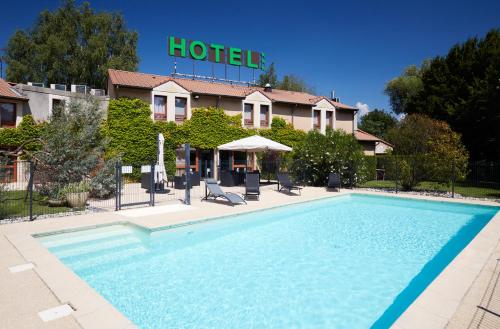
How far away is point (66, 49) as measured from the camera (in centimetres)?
3388

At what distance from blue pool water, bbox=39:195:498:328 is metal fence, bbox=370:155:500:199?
17.8ft

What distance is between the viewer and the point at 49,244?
732 centimetres

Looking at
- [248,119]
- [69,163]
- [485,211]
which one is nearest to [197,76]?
[248,119]

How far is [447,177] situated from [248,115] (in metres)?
15.0

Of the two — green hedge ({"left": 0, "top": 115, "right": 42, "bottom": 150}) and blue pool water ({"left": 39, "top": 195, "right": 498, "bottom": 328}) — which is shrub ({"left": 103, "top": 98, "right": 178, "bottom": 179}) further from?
blue pool water ({"left": 39, "top": 195, "right": 498, "bottom": 328})

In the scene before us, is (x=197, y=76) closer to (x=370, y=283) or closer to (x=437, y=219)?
(x=437, y=219)

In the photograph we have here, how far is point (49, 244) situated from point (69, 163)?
5.28m

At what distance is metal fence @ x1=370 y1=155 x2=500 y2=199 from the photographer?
51.7 ft

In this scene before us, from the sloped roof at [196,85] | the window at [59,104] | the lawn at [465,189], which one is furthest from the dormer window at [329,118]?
the window at [59,104]

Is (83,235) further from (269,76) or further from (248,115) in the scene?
(269,76)

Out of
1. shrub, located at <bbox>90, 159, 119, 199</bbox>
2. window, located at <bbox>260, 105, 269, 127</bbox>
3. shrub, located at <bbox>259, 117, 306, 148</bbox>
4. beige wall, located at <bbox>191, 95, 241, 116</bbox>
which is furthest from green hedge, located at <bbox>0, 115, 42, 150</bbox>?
window, located at <bbox>260, 105, 269, 127</bbox>

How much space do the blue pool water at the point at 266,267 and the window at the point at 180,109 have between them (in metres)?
13.9

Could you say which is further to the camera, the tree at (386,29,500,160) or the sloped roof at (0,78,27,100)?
the tree at (386,29,500,160)

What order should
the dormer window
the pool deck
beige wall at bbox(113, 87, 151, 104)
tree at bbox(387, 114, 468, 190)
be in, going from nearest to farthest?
the pool deck → tree at bbox(387, 114, 468, 190) → beige wall at bbox(113, 87, 151, 104) → the dormer window
